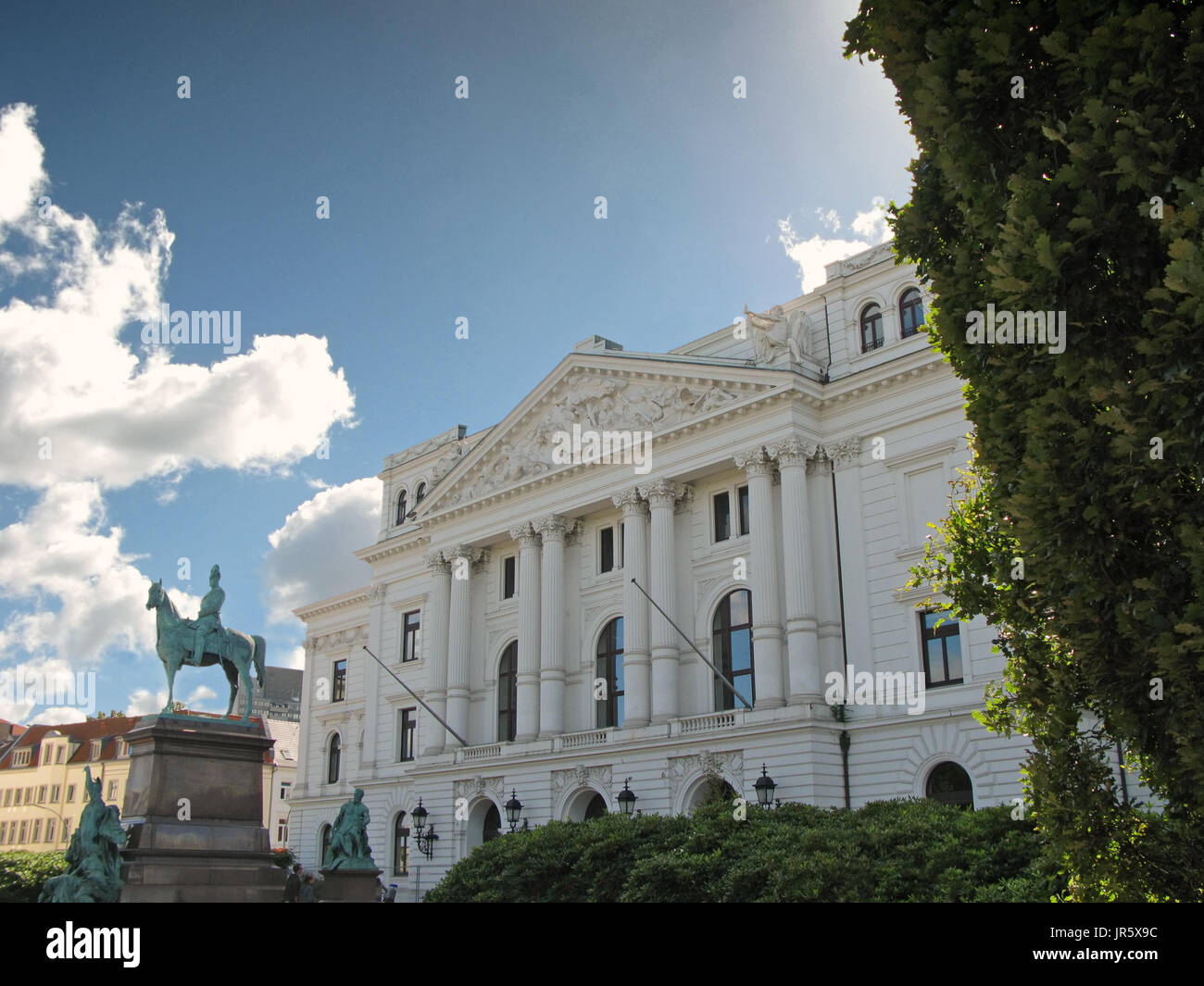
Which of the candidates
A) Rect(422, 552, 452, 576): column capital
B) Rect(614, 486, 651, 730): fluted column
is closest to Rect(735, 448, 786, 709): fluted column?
Rect(614, 486, 651, 730): fluted column

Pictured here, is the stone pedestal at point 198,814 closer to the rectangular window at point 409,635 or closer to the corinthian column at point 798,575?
the corinthian column at point 798,575

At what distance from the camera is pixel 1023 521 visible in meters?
10.3

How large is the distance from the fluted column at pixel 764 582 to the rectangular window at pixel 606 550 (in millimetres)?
7420

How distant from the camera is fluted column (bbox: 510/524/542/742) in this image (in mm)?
42875

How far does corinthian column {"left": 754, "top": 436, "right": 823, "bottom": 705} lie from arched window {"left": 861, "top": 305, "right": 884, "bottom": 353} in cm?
389

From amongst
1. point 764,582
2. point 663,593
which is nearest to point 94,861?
point 764,582

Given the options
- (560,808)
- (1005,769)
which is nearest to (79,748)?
(560,808)

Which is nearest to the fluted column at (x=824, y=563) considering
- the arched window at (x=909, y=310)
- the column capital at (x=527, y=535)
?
the arched window at (x=909, y=310)

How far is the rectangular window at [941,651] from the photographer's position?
108 feet

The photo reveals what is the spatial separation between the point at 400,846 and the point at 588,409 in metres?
20.3

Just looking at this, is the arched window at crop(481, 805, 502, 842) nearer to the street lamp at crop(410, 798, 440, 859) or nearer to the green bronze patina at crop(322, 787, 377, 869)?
the street lamp at crop(410, 798, 440, 859)

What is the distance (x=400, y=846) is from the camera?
1922 inches
